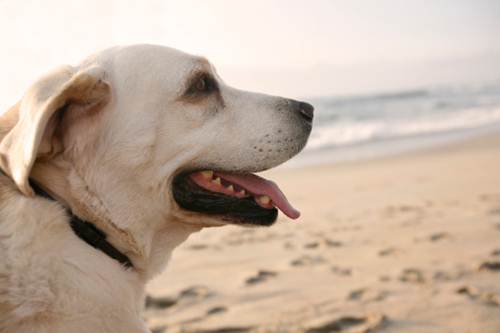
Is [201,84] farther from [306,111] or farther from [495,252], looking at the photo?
[495,252]

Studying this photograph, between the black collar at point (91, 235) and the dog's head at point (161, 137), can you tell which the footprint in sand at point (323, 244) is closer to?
the dog's head at point (161, 137)

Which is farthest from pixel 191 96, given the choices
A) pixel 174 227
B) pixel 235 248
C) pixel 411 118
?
pixel 411 118

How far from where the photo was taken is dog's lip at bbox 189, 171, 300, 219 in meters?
2.88

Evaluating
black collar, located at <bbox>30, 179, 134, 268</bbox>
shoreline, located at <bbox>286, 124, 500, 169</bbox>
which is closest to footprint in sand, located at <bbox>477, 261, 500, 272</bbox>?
black collar, located at <bbox>30, 179, 134, 268</bbox>

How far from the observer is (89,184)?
99.8 inches

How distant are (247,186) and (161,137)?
48cm

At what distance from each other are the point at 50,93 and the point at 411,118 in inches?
695

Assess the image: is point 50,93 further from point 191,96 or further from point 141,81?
point 191,96

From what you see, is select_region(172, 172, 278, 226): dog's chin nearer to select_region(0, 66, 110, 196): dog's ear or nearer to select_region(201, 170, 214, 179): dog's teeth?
select_region(201, 170, 214, 179): dog's teeth

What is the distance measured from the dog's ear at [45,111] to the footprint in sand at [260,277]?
2499 mm

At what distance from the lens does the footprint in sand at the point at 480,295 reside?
393cm

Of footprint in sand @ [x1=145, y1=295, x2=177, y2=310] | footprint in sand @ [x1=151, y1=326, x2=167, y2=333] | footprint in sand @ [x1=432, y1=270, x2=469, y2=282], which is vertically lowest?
footprint in sand @ [x1=145, y1=295, x2=177, y2=310]

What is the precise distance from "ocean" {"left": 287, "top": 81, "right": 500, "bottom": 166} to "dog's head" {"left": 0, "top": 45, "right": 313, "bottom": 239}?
28.8 ft

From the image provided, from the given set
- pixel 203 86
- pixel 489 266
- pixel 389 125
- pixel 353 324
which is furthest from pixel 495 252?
pixel 389 125
